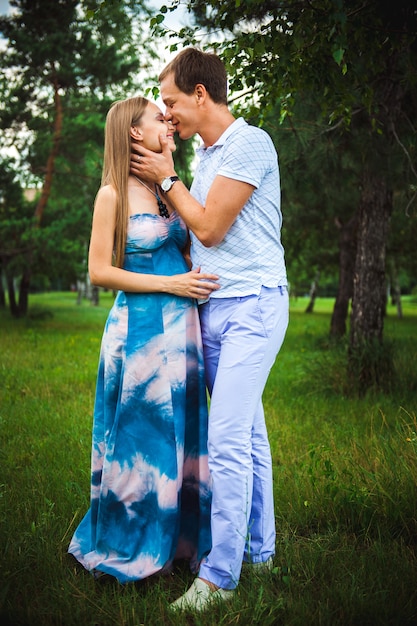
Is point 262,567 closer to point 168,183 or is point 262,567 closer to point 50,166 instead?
point 168,183

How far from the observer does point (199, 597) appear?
2.42 meters

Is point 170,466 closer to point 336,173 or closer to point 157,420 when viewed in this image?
point 157,420

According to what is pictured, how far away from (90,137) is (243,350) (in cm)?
1509

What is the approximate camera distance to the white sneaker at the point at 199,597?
2385 mm

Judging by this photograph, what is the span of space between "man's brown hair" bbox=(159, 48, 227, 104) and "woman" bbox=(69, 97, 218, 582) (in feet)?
0.77

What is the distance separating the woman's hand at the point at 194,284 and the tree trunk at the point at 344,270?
11655 millimetres

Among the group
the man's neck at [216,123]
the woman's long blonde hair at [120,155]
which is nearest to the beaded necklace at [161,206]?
the woman's long blonde hair at [120,155]

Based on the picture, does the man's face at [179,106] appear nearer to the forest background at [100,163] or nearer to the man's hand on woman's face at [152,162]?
the man's hand on woman's face at [152,162]

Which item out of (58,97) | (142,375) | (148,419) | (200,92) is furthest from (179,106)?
(58,97)

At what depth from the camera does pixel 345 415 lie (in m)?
5.66

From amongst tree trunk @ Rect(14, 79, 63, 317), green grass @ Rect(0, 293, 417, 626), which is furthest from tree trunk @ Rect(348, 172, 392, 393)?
tree trunk @ Rect(14, 79, 63, 317)

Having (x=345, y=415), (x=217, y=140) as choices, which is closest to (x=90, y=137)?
(x=345, y=415)

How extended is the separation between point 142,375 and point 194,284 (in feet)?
1.62

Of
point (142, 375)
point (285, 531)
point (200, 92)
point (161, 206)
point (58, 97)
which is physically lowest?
point (285, 531)
